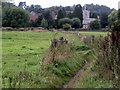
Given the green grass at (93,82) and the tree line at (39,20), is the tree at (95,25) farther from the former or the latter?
the green grass at (93,82)

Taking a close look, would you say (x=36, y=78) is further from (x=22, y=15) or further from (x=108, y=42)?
(x=22, y=15)

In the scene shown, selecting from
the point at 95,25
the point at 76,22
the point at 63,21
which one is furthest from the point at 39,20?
the point at 95,25

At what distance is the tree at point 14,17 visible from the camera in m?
64.9

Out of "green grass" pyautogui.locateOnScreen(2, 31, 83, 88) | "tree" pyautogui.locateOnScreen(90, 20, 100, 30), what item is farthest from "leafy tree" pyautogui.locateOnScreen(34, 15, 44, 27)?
"green grass" pyautogui.locateOnScreen(2, 31, 83, 88)

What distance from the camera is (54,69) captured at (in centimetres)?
1088

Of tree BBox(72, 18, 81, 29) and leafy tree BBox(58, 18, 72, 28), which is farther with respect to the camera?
tree BBox(72, 18, 81, 29)

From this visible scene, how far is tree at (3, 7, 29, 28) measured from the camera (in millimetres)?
64856

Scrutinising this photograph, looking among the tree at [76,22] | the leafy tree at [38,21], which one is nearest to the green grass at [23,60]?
the leafy tree at [38,21]

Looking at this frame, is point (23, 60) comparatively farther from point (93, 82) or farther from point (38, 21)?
point (38, 21)

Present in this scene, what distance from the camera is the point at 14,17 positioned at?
6512 cm

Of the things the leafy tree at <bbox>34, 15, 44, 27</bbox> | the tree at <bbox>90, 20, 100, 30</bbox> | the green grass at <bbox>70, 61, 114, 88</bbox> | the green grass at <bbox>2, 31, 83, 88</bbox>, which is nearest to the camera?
the green grass at <bbox>70, 61, 114, 88</bbox>

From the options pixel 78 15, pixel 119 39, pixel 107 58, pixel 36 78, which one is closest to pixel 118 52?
pixel 119 39

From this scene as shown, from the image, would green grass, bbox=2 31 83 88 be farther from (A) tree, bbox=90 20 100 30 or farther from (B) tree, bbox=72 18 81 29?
(B) tree, bbox=72 18 81 29

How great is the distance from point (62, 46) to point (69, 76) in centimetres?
283
